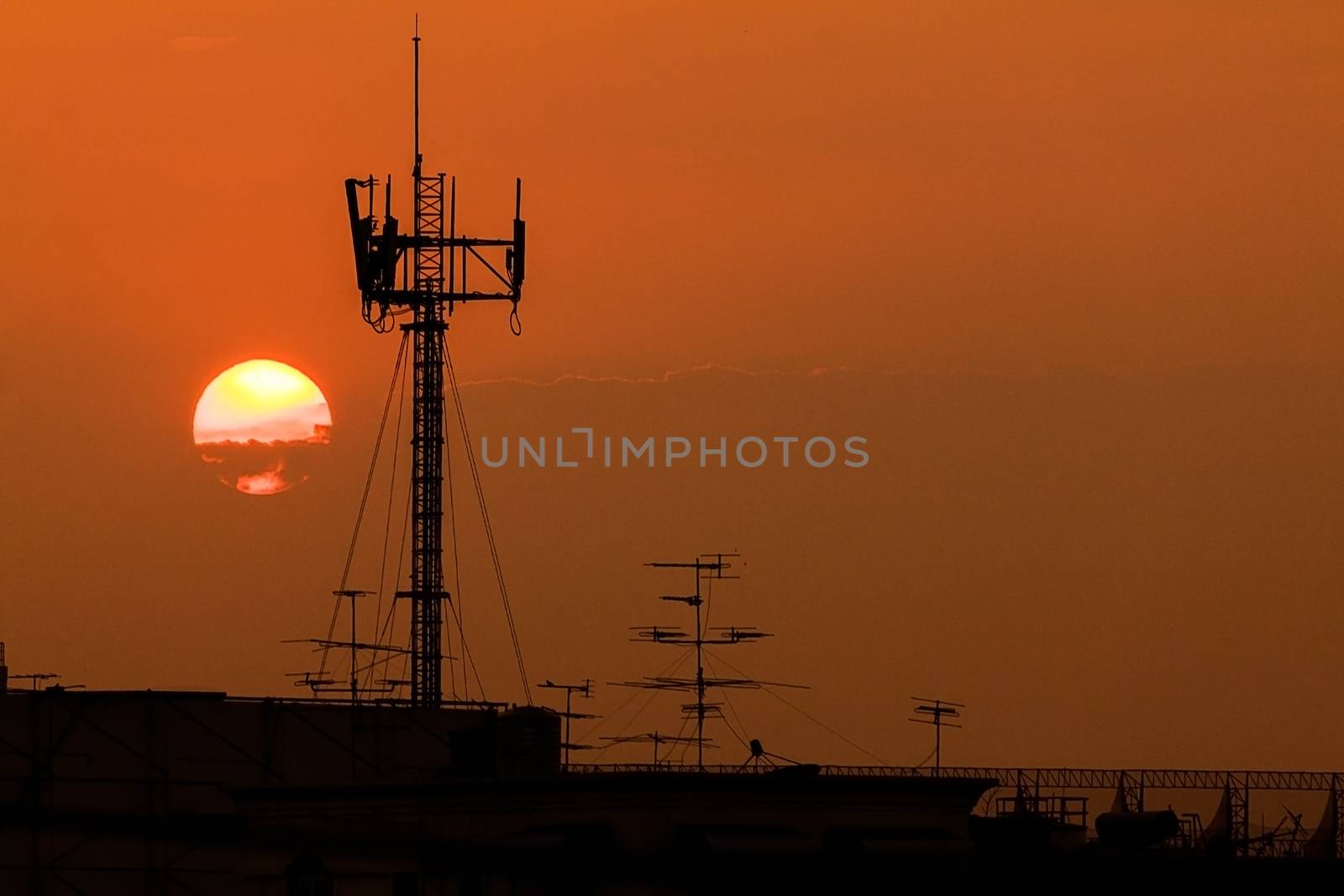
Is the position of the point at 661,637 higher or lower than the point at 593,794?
higher

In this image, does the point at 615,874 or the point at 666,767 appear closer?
the point at 615,874

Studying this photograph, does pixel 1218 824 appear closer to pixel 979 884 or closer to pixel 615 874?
pixel 979 884

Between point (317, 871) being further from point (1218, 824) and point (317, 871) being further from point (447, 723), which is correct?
point (1218, 824)

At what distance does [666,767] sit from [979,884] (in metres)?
8.42

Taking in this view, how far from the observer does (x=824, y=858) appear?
6431 centimetres

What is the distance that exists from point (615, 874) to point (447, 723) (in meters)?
15.5

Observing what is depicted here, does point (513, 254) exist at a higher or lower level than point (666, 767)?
higher

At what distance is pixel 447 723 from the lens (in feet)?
255

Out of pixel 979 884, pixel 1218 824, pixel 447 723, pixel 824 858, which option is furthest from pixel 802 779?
pixel 1218 824

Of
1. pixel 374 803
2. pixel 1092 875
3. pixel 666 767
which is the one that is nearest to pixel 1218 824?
pixel 1092 875

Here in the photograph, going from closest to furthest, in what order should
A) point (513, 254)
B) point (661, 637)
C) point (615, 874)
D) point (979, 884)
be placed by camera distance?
1. point (615, 874)
2. point (979, 884)
3. point (661, 637)
4. point (513, 254)

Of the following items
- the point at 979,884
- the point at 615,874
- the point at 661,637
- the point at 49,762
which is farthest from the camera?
the point at 661,637

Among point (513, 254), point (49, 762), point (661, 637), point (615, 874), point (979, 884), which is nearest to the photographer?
point (615, 874)

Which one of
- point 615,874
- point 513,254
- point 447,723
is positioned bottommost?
point 615,874
